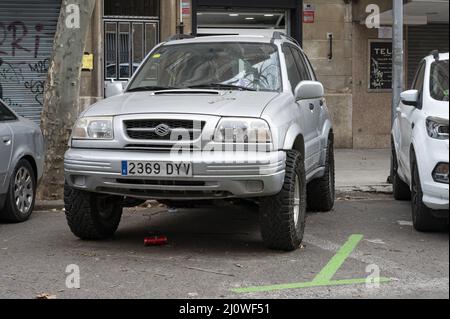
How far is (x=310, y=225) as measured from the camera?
7262 millimetres

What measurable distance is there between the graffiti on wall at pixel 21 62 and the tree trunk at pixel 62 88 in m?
5.51

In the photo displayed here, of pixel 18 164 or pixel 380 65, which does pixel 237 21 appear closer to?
pixel 380 65

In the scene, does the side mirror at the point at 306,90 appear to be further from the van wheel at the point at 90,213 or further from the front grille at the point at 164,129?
the van wheel at the point at 90,213

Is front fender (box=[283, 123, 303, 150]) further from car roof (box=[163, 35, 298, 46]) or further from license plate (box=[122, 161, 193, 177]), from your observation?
car roof (box=[163, 35, 298, 46])

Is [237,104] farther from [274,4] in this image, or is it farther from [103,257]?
[274,4]

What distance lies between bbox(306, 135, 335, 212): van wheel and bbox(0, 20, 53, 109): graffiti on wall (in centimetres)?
791

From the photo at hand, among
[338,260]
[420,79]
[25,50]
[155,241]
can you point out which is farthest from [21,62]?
[338,260]

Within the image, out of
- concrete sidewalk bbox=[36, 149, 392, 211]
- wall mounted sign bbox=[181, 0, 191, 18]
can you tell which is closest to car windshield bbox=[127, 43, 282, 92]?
concrete sidewalk bbox=[36, 149, 392, 211]

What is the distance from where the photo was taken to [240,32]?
49.8ft

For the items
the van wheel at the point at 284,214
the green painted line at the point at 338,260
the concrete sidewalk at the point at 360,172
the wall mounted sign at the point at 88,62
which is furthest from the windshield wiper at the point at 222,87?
the wall mounted sign at the point at 88,62

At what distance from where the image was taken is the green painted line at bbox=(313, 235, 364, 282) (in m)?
5.10

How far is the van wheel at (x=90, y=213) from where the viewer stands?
19.7ft

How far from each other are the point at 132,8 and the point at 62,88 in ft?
19.7
